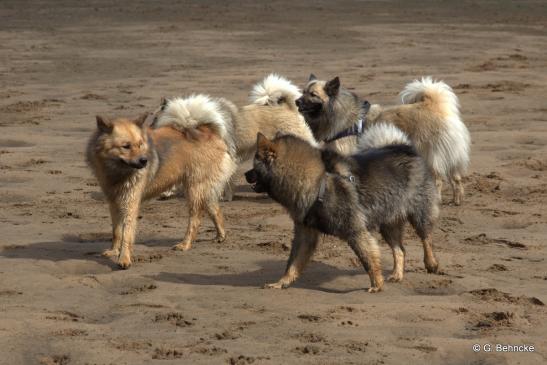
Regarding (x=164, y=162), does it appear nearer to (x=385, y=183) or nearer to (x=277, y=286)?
(x=277, y=286)

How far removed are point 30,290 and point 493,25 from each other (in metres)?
14.8

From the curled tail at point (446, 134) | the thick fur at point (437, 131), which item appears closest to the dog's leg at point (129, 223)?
the thick fur at point (437, 131)

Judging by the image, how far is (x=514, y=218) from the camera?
8820 mm

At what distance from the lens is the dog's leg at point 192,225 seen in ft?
26.4

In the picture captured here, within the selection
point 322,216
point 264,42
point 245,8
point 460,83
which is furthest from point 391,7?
point 322,216

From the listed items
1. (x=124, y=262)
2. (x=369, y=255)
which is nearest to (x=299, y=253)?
(x=369, y=255)

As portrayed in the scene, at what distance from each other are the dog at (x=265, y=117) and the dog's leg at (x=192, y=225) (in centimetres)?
113

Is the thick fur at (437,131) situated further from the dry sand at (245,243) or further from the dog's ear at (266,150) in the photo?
the dog's ear at (266,150)

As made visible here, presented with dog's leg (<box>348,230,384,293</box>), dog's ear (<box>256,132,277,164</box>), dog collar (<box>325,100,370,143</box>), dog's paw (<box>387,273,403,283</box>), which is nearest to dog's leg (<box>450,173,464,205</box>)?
dog collar (<box>325,100,370,143</box>)

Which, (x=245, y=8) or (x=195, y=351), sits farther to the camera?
(x=245, y=8)

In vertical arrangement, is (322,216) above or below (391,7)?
below

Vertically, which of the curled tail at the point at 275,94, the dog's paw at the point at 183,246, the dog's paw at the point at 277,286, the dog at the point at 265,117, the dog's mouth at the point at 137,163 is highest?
the curled tail at the point at 275,94

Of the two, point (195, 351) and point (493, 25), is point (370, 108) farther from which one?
point (493, 25)

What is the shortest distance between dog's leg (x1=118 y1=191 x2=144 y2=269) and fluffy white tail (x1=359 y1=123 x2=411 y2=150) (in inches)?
60.4
